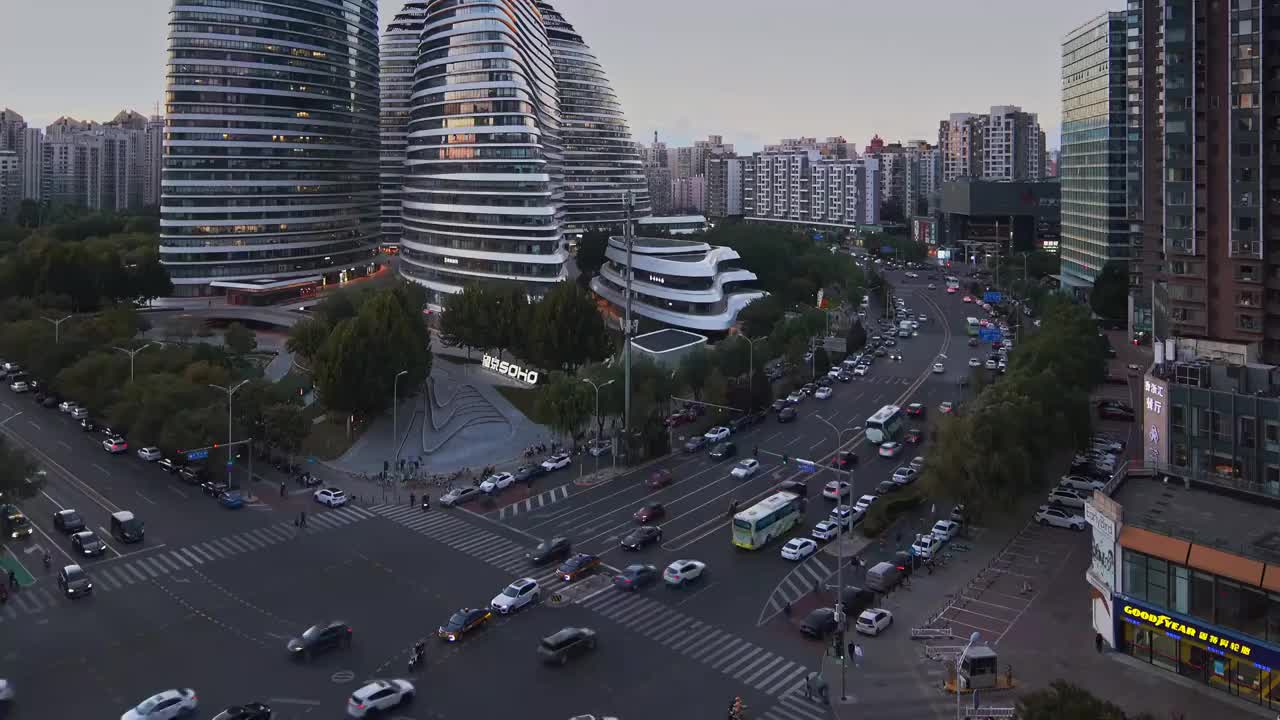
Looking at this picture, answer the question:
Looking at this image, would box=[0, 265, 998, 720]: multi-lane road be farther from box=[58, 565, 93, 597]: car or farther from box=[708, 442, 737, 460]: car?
box=[708, 442, 737, 460]: car

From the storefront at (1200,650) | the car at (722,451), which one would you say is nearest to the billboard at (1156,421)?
the storefront at (1200,650)

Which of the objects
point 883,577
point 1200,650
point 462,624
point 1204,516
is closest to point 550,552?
point 462,624

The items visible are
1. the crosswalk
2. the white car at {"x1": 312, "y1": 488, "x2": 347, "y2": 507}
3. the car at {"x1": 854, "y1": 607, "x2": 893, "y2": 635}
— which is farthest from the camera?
the white car at {"x1": 312, "y1": 488, "x2": 347, "y2": 507}

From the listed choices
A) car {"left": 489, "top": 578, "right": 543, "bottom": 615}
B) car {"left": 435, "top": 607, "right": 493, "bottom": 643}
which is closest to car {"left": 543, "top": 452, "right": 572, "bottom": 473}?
car {"left": 489, "top": 578, "right": 543, "bottom": 615}

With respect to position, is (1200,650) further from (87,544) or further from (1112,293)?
(1112,293)

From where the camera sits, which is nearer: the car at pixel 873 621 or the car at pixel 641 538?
the car at pixel 873 621

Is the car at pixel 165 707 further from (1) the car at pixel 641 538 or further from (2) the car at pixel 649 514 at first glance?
(2) the car at pixel 649 514

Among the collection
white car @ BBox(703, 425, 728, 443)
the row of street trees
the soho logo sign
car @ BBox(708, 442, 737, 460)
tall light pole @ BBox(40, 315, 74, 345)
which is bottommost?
car @ BBox(708, 442, 737, 460)
